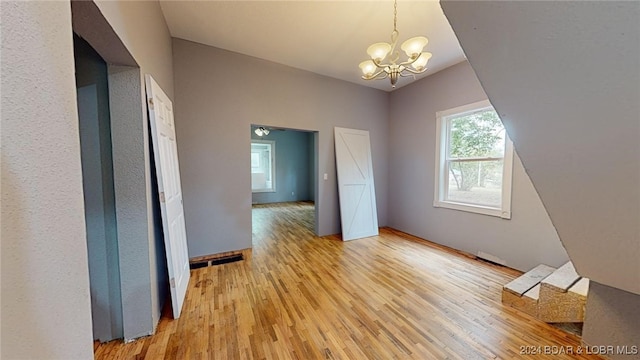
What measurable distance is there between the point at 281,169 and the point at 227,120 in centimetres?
497

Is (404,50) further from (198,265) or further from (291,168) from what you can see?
(291,168)

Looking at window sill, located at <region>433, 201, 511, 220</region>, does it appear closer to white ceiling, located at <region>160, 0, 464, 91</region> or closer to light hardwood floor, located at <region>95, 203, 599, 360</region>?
light hardwood floor, located at <region>95, 203, 599, 360</region>

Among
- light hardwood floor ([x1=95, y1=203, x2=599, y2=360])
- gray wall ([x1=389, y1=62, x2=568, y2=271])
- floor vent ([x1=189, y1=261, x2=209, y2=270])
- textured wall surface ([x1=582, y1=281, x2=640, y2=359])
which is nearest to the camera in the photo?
textured wall surface ([x1=582, y1=281, x2=640, y2=359])

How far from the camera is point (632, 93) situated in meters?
0.62

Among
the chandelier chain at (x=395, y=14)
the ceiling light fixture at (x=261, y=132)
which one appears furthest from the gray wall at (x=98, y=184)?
the ceiling light fixture at (x=261, y=132)

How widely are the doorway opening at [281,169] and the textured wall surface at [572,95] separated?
263 inches

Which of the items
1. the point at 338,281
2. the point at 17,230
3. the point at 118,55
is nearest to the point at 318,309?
the point at 338,281

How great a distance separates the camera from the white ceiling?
90.4 inches

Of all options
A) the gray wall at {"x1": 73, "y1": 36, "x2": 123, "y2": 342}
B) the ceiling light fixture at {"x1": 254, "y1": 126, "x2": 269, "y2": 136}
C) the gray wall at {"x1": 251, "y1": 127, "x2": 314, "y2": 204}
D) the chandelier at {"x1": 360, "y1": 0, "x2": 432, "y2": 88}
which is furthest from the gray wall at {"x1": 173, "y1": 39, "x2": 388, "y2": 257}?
the gray wall at {"x1": 251, "y1": 127, "x2": 314, "y2": 204}

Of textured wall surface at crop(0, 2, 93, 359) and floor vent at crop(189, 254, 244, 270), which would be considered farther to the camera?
floor vent at crop(189, 254, 244, 270)

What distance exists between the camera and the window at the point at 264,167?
26.0ft

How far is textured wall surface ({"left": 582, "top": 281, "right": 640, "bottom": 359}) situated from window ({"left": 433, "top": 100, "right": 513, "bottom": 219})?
1435 mm

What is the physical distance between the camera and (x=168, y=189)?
205 cm

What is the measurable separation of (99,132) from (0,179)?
1.41 meters
